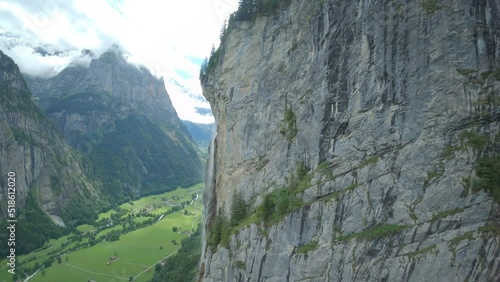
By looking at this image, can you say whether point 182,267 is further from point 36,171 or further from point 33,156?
point 33,156

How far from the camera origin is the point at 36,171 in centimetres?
16262

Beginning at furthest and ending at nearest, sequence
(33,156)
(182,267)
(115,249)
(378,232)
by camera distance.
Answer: (33,156)
(115,249)
(182,267)
(378,232)

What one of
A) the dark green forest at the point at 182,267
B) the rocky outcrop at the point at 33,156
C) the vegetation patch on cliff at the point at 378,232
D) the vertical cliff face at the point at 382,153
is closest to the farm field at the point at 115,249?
the dark green forest at the point at 182,267

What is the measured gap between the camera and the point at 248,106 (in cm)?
5119

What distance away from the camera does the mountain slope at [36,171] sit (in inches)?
5502

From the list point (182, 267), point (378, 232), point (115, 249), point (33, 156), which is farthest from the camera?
point (33, 156)

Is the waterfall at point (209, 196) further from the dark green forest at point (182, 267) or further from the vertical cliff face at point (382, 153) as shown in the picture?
the dark green forest at point (182, 267)

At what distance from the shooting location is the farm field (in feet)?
343

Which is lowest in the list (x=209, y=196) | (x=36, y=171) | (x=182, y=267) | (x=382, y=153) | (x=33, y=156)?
(x=182, y=267)

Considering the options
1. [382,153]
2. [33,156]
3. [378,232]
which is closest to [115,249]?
[33,156]

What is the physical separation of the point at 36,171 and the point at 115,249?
214 feet

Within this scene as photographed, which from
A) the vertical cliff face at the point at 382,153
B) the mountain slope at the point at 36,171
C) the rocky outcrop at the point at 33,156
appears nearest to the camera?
the vertical cliff face at the point at 382,153

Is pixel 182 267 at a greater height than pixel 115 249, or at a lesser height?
greater

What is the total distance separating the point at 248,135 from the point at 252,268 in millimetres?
17511
